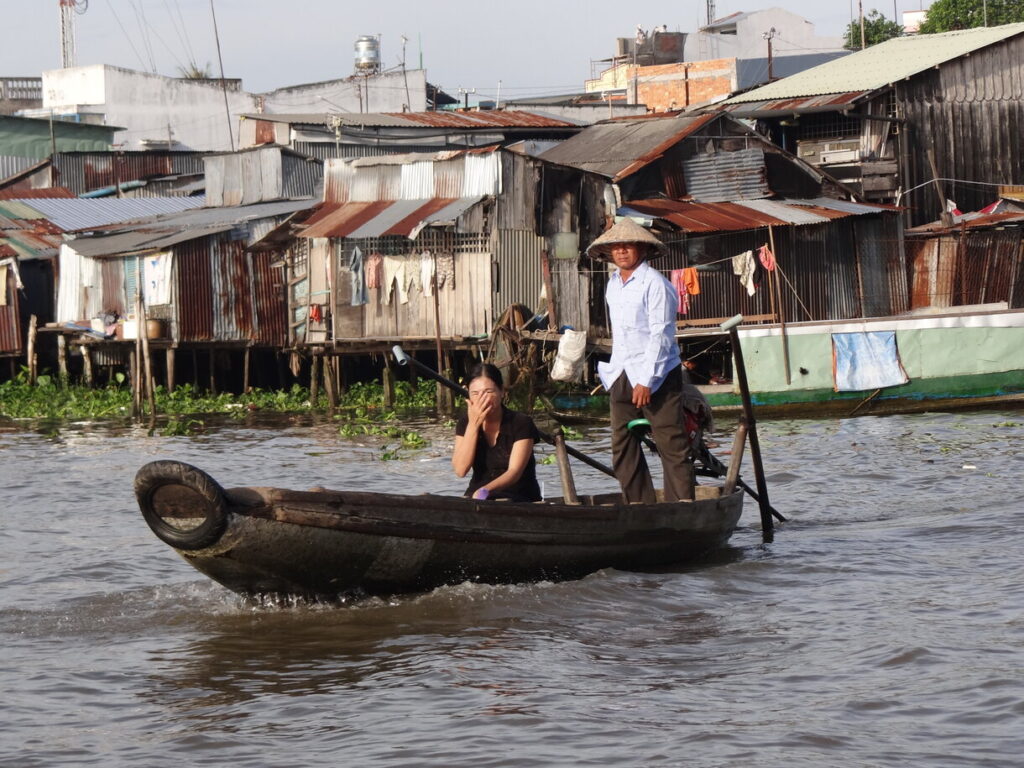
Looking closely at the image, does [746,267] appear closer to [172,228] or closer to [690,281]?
[690,281]

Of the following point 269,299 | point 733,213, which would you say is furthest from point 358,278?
point 733,213

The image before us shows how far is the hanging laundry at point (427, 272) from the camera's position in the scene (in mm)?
21938

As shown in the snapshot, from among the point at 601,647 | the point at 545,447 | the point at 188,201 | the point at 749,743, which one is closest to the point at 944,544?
the point at 601,647

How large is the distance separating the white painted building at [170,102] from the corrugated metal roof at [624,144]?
46.3ft

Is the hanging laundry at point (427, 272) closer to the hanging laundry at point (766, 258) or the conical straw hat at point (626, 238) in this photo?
the hanging laundry at point (766, 258)

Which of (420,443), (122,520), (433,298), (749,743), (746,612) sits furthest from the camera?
(433,298)

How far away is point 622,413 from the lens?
27.9 ft

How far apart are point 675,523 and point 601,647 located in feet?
5.49

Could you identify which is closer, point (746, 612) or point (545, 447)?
point (746, 612)

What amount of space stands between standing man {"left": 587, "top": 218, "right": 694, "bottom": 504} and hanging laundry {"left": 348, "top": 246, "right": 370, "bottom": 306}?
1433cm

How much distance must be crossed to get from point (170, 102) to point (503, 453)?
111 ft

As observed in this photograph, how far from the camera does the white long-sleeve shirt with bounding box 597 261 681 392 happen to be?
26.7 feet

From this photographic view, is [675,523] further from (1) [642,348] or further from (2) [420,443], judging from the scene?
(2) [420,443]

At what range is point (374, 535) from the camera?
699 cm
